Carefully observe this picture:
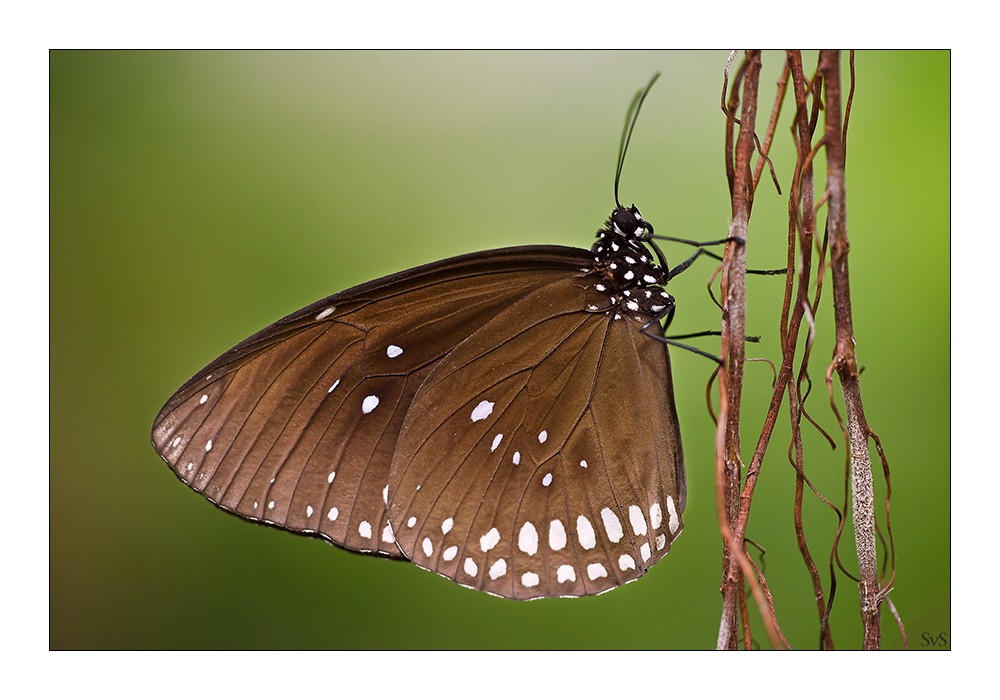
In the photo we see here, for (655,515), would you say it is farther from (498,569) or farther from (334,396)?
(334,396)

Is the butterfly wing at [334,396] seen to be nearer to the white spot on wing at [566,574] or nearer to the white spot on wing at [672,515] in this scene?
the white spot on wing at [566,574]

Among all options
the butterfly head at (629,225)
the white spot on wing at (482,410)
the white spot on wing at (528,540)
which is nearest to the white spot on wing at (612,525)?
the white spot on wing at (528,540)

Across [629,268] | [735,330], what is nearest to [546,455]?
[629,268]

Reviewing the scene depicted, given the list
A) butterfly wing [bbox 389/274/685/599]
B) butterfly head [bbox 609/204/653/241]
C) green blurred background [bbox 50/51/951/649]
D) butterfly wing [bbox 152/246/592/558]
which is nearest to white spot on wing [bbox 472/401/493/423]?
butterfly wing [bbox 389/274/685/599]

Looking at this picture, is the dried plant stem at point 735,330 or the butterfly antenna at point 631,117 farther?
the butterfly antenna at point 631,117

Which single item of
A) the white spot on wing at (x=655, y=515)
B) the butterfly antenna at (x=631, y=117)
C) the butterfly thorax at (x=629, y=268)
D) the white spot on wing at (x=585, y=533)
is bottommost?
the white spot on wing at (x=585, y=533)

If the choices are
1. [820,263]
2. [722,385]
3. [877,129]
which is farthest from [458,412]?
[877,129]

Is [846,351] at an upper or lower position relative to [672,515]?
upper
